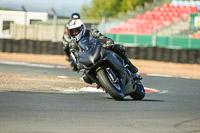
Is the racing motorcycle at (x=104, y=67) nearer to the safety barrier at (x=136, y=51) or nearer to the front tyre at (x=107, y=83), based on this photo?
the front tyre at (x=107, y=83)

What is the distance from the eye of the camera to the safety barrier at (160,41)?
80.0 ft

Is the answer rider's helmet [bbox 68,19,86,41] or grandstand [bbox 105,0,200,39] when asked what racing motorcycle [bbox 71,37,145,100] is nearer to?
rider's helmet [bbox 68,19,86,41]

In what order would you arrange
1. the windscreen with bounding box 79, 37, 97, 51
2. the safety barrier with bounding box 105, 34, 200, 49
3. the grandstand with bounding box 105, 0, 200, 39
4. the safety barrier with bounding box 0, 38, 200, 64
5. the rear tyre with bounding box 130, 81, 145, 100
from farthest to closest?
the grandstand with bounding box 105, 0, 200, 39 < the safety barrier with bounding box 105, 34, 200, 49 < the safety barrier with bounding box 0, 38, 200, 64 < the rear tyre with bounding box 130, 81, 145, 100 < the windscreen with bounding box 79, 37, 97, 51

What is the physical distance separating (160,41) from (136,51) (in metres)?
4.79

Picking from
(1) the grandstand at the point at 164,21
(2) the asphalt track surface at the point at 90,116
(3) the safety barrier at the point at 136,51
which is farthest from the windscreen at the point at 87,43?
(1) the grandstand at the point at 164,21

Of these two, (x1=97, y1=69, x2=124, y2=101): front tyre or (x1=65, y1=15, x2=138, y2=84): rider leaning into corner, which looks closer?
(x1=97, y1=69, x2=124, y2=101): front tyre

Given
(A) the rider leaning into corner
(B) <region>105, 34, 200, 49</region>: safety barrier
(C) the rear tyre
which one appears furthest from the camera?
(B) <region>105, 34, 200, 49</region>: safety barrier

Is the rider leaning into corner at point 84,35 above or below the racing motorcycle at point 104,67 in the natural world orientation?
above

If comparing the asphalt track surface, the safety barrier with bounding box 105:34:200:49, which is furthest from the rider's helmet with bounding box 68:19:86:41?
the safety barrier with bounding box 105:34:200:49

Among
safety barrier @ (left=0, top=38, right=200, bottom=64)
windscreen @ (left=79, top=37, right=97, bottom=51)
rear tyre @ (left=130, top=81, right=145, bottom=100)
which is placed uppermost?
windscreen @ (left=79, top=37, right=97, bottom=51)

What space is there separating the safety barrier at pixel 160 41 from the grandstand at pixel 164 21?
123cm

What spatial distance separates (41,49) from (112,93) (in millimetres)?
15332

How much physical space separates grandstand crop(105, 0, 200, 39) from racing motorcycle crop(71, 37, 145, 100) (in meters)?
19.0

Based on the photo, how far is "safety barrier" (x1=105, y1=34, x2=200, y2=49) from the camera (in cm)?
2439
